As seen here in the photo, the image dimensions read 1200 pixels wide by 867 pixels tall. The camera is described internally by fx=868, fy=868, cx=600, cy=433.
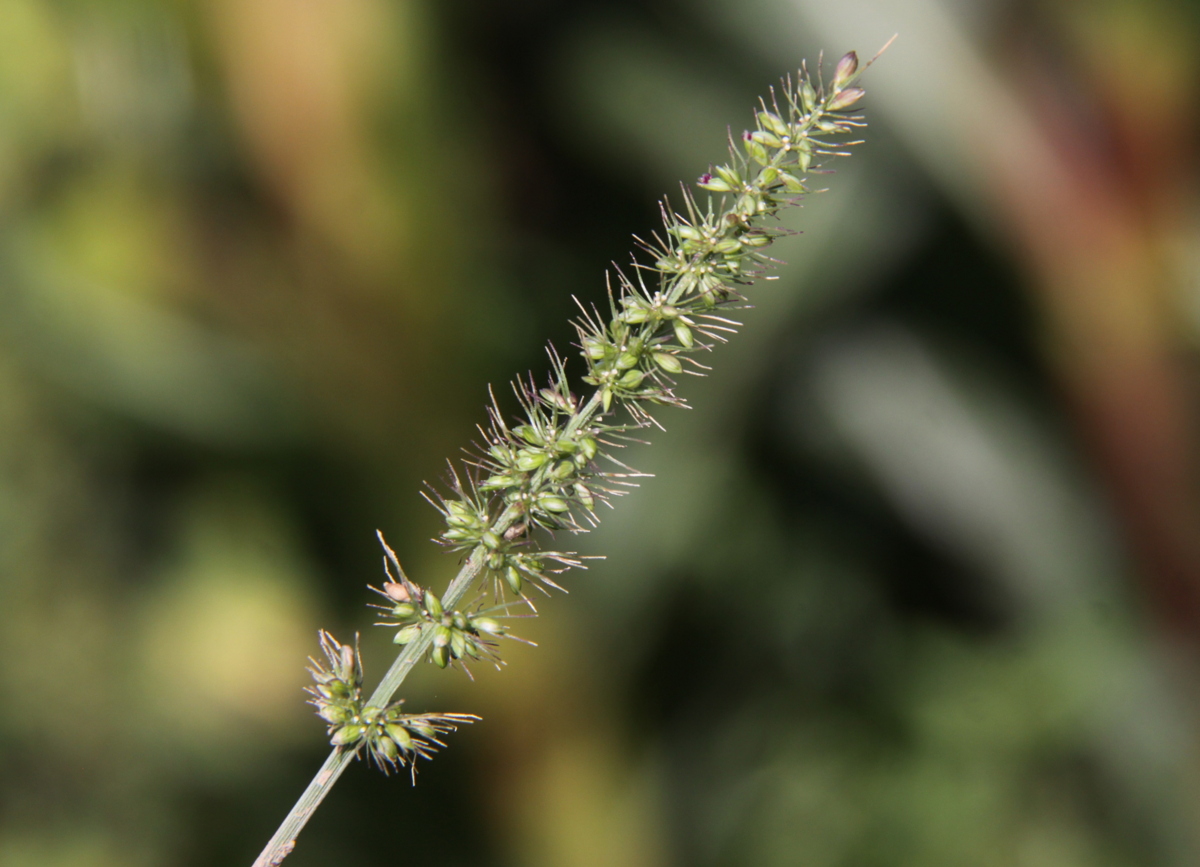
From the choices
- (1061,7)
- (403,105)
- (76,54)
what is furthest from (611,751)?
(76,54)

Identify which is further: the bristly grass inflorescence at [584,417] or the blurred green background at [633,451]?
the blurred green background at [633,451]

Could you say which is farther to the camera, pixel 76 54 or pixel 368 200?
pixel 76 54

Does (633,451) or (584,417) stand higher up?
(633,451)

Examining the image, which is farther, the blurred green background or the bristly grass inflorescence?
the blurred green background

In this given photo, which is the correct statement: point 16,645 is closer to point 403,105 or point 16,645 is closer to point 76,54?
point 76,54

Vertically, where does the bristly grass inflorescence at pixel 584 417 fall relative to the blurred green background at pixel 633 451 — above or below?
below

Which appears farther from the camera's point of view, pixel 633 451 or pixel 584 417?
pixel 633 451

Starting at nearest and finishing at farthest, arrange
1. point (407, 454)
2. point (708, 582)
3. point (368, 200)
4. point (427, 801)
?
point (368, 200) < point (407, 454) < point (427, 801) < point (708, 582)

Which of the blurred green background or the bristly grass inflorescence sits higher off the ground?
the blurred green background
